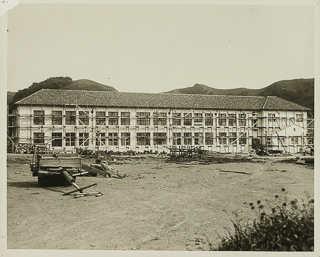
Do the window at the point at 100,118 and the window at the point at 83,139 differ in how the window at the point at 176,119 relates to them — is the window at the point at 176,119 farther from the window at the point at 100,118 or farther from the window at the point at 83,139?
the window at the point at 83,139

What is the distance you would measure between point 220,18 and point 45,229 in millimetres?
3749

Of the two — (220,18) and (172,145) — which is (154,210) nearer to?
(172,145)

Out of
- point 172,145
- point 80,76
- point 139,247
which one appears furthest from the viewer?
point 172,145

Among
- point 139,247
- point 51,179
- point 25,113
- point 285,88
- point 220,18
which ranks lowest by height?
point 139,247

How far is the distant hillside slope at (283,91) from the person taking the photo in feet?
12.1

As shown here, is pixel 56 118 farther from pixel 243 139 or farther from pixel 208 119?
pixel 243 139

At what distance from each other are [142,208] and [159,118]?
88.3 inches

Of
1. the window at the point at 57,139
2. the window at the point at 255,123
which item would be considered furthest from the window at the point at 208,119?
the window at the point at 57,139

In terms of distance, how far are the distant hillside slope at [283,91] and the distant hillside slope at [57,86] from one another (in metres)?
1.31

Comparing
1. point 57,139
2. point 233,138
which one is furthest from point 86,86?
point 233,138

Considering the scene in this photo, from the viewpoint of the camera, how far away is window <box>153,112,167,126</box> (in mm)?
5175

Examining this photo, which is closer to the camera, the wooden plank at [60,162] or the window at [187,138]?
the wooden plank at [60,162]

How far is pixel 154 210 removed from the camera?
336 cm

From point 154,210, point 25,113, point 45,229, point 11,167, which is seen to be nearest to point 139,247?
point 154,210
